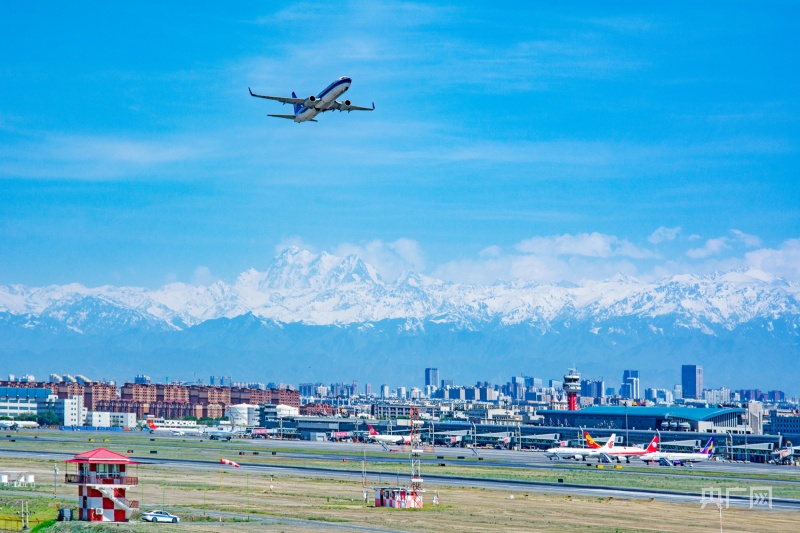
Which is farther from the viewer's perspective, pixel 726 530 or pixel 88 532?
pixel 726 530

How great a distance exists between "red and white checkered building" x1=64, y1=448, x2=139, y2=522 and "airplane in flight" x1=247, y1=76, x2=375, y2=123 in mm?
38405

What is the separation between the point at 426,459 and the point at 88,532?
353ft

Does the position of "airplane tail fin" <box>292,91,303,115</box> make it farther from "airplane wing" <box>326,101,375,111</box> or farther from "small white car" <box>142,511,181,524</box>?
"small white car" <box>142,511,181,524</box>

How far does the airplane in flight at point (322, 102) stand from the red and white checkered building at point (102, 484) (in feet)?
126

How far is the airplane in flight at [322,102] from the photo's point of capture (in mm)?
99938

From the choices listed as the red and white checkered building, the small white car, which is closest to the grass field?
the small white car

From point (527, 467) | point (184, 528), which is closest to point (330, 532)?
point (184, 528)

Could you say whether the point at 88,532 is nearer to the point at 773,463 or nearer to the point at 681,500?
the point at 681,500

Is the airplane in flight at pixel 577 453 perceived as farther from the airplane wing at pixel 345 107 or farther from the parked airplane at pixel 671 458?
the airplane wing at pixel 345 107

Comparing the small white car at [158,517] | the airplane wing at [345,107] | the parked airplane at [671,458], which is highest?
the airplane wing at [345,107]

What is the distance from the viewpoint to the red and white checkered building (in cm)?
7200

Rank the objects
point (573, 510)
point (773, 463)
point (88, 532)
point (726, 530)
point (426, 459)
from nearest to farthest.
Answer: point (88, 532), point (726, 530), point (573, 510), point (426, 459), point (773, 463)

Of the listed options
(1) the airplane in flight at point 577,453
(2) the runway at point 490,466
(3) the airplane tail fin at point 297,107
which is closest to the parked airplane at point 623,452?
(1) the airplane in flight at point 577,453

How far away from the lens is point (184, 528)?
7400 centimetres
